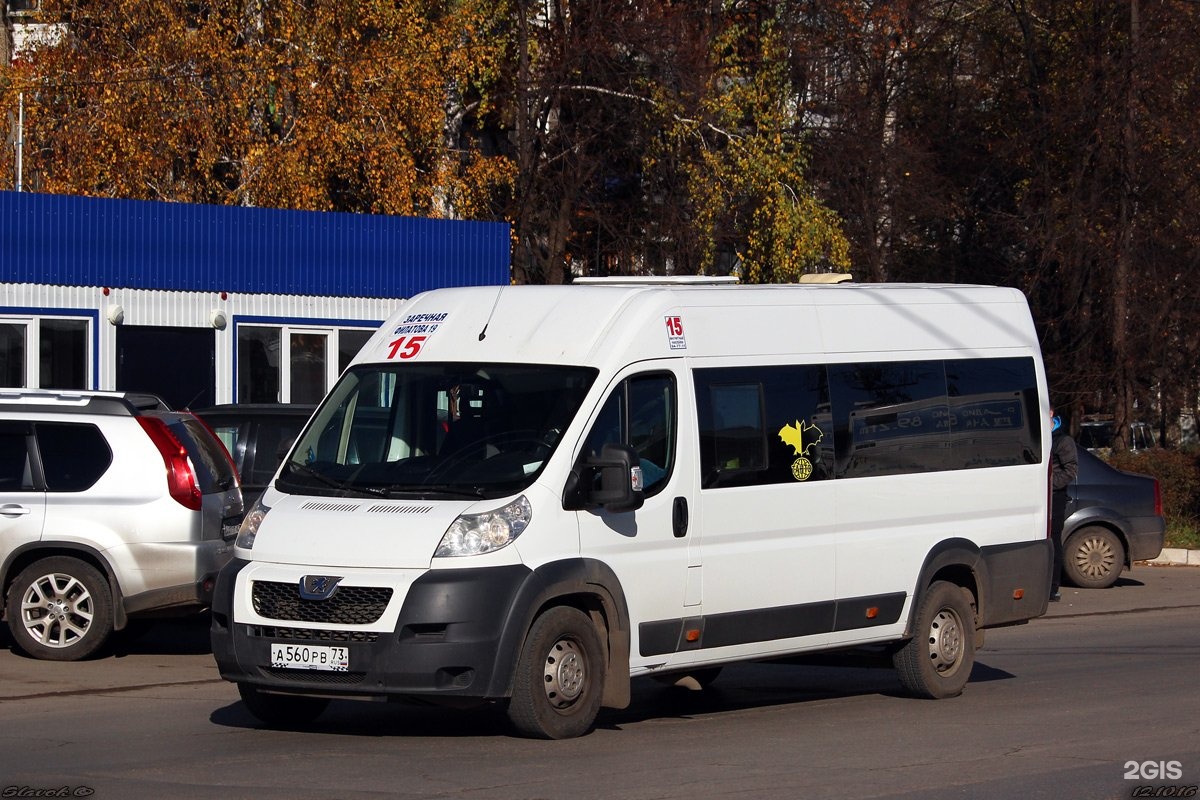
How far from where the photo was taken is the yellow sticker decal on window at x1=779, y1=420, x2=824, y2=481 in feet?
32.5

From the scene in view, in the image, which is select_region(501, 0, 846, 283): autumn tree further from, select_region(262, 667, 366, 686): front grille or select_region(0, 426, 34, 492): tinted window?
select_region(262, 667, 366, 686): front grille

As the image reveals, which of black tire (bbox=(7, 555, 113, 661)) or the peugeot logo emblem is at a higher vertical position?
the peugeot logo emblem

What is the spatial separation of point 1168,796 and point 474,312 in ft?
14.6

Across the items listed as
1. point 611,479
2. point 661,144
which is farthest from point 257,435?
point 661,144

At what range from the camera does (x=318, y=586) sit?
841 cm

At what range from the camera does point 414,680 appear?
8.27m

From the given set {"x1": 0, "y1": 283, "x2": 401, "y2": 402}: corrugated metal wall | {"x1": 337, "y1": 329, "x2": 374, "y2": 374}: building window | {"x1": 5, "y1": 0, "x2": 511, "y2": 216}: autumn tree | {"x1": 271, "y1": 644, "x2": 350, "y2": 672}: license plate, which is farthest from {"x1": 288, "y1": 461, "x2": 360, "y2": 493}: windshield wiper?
{"x1": 5, "y1": 0, "x2": 511, "y2": 216}: autumn tree

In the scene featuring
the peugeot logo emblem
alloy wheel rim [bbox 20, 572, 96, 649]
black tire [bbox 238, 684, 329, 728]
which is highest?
the peugeot logo emblem

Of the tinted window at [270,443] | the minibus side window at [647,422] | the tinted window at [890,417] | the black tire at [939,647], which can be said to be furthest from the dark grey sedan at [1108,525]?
the minibus side window at [647,422]

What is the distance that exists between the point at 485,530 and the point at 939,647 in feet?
12.3

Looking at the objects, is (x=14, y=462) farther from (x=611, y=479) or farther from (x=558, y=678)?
(x=611, y=479)

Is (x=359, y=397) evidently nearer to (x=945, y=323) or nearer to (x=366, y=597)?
(x=366, y=597)

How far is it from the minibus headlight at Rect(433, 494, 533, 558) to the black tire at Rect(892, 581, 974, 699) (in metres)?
3.26

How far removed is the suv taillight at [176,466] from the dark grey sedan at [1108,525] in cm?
1031
